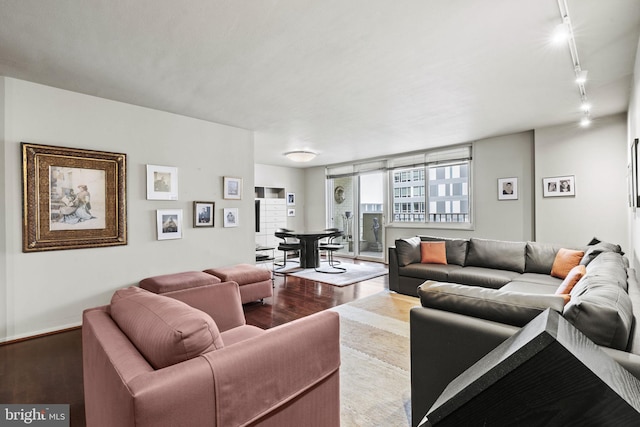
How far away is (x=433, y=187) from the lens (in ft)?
22.1

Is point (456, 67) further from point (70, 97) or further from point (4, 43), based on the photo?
point (70, 97)

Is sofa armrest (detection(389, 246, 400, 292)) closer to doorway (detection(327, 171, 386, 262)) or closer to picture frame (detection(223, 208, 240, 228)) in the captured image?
picture frame (detection(223, 208, 240, 228))

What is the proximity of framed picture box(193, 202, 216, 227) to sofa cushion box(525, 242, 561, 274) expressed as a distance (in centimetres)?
438

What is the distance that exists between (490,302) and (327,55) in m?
2.29

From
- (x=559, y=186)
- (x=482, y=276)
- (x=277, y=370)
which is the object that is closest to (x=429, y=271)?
(x=482, y=276)

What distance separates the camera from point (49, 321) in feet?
10.7

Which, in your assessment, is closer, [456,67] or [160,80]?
[456,67]

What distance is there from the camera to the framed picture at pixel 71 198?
10.4ft

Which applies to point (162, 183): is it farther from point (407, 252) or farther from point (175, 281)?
point (407, 252)

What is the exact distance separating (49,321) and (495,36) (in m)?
5.00

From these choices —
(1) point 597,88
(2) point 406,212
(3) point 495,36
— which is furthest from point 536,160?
(3) point 495,36

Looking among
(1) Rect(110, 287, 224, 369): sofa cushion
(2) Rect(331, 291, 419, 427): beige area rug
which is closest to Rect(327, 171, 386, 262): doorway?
(2) Rect(331, 291, 419, 427): beige area rug

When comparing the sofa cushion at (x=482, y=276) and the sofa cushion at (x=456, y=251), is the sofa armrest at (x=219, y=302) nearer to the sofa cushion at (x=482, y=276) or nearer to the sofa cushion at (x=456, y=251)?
the sofa cushion at (x=482, y=276)

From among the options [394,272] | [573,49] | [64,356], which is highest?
[573,49]
